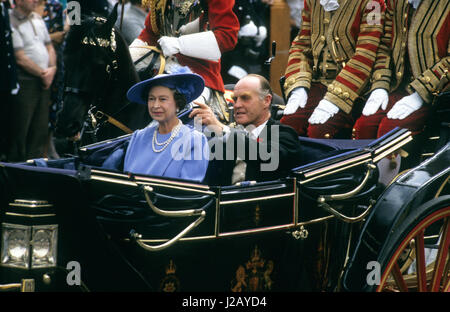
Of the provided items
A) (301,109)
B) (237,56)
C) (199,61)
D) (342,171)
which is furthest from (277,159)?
(237,56)

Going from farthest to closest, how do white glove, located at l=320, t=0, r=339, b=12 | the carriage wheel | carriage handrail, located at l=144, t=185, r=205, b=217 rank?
white glove, located at l=320, t=0, r=339, b=12 → the carriage wheel → carriage handrail, located at l=144, t=185, r=205, b=217

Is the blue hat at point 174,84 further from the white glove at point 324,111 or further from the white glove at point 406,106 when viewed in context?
the white glove at point 406,106

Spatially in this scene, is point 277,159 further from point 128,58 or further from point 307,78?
point 128,58

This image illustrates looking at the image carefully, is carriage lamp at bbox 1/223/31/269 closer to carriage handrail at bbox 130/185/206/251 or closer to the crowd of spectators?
carriage handrail at bbox 130/185/206/251

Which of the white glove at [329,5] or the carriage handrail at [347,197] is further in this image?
the white glove at [329,5]

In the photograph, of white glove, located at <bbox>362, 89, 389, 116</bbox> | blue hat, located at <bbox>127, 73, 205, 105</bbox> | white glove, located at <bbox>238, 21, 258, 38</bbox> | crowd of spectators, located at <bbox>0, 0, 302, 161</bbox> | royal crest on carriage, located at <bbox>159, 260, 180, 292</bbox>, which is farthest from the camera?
white glove, located at <bbox>238, 21, 258, 38</bbox>

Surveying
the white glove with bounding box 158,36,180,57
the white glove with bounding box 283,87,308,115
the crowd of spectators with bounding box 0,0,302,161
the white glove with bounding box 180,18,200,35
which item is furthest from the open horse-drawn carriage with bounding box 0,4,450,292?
the crowd of spectators with bounding box 0,0,302,161

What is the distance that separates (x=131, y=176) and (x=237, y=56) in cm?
561

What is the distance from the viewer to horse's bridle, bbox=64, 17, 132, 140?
4.20m

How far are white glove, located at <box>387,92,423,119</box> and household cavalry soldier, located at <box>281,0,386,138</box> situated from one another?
1.04ft

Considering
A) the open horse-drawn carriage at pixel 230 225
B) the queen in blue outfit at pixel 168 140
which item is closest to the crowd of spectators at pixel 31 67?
the queen in blue outfit at pixel 168 140

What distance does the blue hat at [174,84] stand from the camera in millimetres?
3254

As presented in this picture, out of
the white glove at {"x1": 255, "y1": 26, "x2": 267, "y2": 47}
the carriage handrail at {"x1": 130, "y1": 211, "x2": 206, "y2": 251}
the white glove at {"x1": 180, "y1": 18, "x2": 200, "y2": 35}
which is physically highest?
the white glove at {"x1": 255, "y1": 26, "x2": 267, "y2": 47}

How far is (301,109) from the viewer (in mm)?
4355
